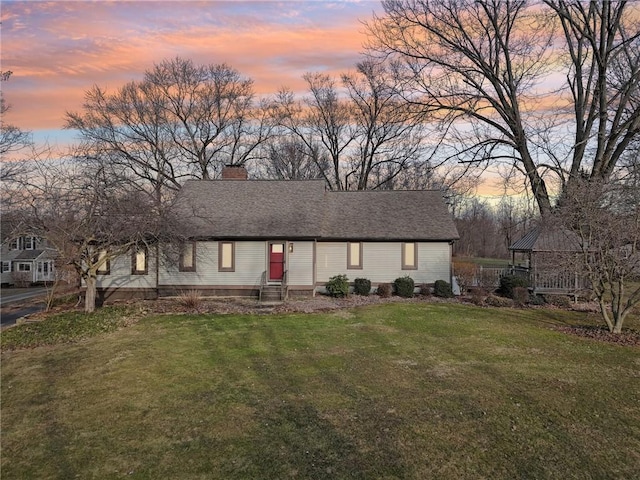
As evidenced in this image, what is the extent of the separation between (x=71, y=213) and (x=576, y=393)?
14.7 meters

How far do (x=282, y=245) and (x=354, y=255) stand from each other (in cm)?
388

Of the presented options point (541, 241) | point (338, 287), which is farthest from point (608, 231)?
point (338, 287)

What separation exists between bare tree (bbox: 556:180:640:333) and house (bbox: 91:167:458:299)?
8.61 m

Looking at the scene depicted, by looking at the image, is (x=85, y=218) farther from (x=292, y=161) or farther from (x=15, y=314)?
(x=292, y=161)

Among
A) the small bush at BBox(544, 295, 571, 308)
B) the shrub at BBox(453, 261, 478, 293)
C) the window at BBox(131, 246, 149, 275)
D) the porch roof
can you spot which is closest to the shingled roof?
the window at BBox(131, 246, 149, 275)

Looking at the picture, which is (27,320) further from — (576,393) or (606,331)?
(606,331)

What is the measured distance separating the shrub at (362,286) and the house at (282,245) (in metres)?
0.77

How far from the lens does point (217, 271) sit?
2116cm

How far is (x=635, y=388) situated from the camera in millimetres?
8344

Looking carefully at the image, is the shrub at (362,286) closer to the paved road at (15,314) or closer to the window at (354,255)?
the window at (354,255)

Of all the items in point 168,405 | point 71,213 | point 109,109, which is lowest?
point 168,405

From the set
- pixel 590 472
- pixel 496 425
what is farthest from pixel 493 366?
pixel 590 472

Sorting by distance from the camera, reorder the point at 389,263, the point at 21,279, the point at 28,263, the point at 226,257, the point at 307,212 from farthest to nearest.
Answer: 1. the point at 28,263
2. the point at 21,279
3. the point at 307,212
4. the point at 389,263
5. the point at 226,257

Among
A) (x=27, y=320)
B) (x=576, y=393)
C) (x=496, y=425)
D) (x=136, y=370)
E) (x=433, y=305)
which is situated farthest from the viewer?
(x=433, y=305)
